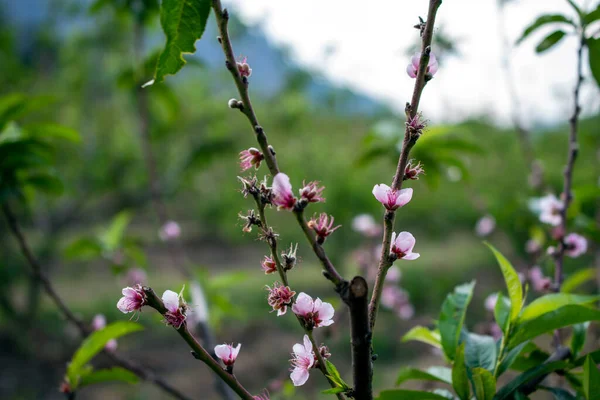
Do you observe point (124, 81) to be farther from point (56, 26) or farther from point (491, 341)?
point (56, 26)

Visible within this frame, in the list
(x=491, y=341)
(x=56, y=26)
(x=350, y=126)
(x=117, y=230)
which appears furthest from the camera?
(x=350, y=126)

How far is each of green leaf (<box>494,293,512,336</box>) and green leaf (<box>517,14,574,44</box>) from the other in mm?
480

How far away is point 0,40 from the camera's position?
3.38 m

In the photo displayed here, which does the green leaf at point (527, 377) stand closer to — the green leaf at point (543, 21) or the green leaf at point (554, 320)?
the green leaf at point (554, 320)

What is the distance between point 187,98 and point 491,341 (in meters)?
4.82

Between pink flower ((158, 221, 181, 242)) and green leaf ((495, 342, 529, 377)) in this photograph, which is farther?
pink flower ((158, 221, 181, 242))

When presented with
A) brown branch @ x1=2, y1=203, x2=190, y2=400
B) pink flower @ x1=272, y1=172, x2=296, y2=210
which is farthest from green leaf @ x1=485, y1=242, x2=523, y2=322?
brown branch @ x1=2, y1=203, x2=190, y2=400

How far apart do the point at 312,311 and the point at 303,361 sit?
5cm

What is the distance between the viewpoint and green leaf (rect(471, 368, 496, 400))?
0.49 meters

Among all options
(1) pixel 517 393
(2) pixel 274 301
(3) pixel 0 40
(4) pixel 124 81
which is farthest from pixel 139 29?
(3) pixel 0 40

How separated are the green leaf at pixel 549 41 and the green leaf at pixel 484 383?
60 centimetres

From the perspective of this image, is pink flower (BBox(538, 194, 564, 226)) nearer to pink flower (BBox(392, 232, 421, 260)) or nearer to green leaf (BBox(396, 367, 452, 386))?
green leaf (BBox(396, 367, 452, 386))

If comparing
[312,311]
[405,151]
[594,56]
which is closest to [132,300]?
[312,311]

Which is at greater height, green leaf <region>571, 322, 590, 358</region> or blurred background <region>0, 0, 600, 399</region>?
blurred background <region>0, 0, 600, 399</region>
